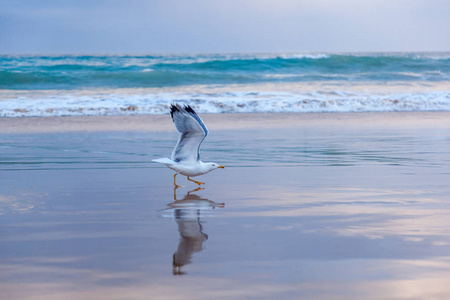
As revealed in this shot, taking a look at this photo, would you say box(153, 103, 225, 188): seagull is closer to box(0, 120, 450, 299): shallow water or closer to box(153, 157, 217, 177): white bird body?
box(153, 157, 217, 177): white bird body

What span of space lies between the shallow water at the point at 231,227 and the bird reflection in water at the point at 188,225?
0.01 meters

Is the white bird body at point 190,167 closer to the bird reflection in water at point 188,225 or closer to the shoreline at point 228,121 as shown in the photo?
the bird reflection in water at point 188,225

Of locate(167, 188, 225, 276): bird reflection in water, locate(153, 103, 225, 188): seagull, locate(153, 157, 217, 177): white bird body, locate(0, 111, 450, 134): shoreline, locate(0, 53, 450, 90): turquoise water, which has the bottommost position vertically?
locate(167, 188, 225, 276): bird reflection in water

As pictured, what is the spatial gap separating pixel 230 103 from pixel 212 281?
49.3 ft

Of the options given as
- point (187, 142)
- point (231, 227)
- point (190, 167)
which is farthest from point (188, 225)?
point (187, 142)

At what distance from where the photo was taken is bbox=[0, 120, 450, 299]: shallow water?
128 inches

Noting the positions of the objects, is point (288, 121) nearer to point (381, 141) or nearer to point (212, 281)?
point (381, 141)

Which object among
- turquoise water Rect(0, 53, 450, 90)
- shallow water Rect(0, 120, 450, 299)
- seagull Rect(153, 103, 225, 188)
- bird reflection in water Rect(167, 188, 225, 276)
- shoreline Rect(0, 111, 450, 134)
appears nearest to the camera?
shallow water Rect(0, 120, 450, 299)

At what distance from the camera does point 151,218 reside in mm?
4914

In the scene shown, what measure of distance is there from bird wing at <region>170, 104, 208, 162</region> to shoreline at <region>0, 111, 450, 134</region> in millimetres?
5790

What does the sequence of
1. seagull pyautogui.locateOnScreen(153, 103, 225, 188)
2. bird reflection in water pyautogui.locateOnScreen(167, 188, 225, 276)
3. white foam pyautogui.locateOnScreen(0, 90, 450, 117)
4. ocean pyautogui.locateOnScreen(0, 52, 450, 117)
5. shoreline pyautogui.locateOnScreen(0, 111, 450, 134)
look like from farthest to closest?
ocean pyautogui.locateOnScreen(0, 52, 450, 117) → white foam pyautogui.locateOnScreen(0, 90, 450, 117) → shoreline pyautogui.locateOnScreen(0, 111, 450, 134) → seagull pyautogui.locateOnScreen(153, 103, 225, 188) → bird reflection in water pyautogui.locateOnScreen(167, 188, 225, 276)

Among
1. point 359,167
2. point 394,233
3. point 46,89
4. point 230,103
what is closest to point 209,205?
point 394,233

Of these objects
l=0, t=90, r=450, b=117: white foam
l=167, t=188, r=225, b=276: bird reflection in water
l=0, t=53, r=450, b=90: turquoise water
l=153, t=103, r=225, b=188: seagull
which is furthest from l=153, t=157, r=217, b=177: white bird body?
l=0, t=53, r=450, b=90: turquoise water

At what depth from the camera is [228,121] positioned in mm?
14312
